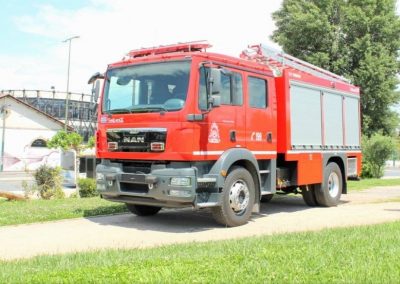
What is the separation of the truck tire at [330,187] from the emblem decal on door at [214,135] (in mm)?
4411

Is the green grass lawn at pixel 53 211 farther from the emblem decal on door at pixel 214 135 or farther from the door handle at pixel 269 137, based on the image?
the door handle at pixel 269 137

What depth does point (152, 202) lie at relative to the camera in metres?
9.07

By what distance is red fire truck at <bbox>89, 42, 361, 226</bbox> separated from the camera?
873 cm

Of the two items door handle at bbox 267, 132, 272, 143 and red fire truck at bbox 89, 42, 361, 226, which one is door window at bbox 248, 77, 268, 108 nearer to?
red fire truck at bbox 89, 42, 361, 226

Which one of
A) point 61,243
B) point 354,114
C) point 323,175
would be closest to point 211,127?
point 61,243

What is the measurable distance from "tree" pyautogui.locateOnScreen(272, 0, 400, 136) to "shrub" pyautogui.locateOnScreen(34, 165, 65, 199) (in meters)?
18.1

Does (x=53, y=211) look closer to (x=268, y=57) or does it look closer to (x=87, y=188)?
(x=268, y=57)

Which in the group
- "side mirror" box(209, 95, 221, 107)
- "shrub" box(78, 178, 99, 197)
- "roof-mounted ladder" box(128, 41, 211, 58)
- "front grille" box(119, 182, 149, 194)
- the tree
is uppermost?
the tree

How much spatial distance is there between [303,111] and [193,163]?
12.8ft

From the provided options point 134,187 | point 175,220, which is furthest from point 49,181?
point 134,187

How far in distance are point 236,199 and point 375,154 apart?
61.0 ft

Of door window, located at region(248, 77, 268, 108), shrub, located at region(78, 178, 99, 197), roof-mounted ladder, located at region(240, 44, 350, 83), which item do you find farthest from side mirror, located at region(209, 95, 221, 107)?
shrub, located at region(78, 178, 99, 197)

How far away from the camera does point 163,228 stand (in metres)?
9.57

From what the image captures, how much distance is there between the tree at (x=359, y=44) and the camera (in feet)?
96.4
